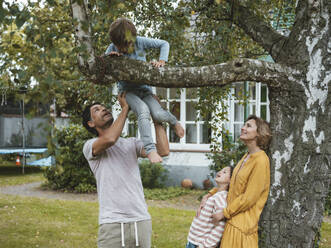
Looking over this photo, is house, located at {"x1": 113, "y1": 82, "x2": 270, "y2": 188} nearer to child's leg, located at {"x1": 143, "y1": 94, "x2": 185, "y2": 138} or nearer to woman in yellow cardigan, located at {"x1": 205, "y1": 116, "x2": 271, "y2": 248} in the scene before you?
woman in yellow cardigan, located at {"x1": 205, "y1": 116, "x2": 271, "y2": 248}

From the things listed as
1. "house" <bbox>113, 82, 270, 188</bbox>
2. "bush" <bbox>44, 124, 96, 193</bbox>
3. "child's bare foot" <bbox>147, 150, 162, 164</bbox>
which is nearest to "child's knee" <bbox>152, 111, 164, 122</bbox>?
"child's bare foot" <bbox>147, 150, 162, 164</bbox>

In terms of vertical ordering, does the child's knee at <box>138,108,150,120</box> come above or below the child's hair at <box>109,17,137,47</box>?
below

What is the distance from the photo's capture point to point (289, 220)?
11.2 feet

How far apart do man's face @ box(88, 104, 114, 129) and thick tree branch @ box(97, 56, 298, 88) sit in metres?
0.25

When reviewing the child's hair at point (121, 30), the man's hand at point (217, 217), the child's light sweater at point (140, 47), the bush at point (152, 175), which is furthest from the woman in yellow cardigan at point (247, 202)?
the bush at point (152, 175)

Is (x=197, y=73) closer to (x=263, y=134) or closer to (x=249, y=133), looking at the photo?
(x=249, y=133)

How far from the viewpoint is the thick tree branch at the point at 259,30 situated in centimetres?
368

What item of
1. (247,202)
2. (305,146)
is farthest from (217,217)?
(305,146)

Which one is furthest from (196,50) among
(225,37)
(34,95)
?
(34,95)

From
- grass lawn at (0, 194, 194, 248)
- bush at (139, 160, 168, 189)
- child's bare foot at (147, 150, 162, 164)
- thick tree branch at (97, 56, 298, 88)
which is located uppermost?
thick tree branch at (97, 56, 298, 88)

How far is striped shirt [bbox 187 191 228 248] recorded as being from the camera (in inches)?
137

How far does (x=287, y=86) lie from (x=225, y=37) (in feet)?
5.67

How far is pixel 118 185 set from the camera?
295 centimetres

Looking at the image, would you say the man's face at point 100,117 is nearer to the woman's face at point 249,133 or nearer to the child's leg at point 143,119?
the child's leg at point 143,119
